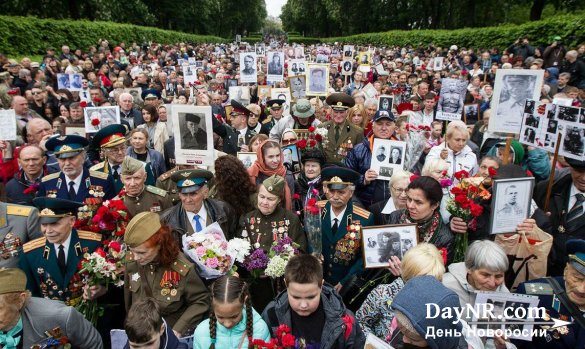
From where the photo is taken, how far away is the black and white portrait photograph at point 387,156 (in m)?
5.96

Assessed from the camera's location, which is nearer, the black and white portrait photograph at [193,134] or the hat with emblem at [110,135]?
the black and white portrait photograph at [193,134]

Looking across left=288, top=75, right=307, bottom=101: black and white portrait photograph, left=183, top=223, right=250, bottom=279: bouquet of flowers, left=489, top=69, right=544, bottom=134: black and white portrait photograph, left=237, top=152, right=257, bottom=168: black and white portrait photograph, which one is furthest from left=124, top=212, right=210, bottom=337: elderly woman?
left=288, top=75, right=307, bottom=101: black and white portrait photograph

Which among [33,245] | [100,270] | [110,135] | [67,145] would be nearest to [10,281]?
[100,270]

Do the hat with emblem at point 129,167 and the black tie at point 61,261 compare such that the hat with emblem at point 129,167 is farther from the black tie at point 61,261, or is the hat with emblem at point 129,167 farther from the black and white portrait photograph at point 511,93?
the black and white portrait photograph at point 511,93

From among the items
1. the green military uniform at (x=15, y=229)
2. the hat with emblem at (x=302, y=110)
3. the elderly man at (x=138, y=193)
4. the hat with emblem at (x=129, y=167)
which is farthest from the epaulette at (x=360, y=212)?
the hat with emblem at (x=302, y=110)

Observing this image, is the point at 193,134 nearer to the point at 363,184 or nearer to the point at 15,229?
the point at 15,229

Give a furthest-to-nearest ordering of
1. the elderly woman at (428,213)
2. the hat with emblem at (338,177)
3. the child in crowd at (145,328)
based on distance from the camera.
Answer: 1. the hat with emblem at (338,177)
2. the elderly woman at (428,213)
3. the child in crowd at (145,328)

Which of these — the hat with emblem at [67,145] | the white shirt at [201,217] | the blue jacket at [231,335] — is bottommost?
the blue jacket at [231,335]

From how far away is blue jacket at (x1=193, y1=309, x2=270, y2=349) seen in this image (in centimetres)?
327

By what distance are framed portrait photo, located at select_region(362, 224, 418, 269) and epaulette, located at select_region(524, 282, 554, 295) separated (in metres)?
1.04

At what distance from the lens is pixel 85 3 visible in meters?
39.8

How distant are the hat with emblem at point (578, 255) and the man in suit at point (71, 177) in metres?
5.44

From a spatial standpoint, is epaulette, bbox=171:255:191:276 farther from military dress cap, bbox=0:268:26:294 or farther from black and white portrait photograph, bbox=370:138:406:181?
black and white portrait photograph, bbox=370:138:406:181

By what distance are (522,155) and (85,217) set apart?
623cm
